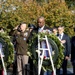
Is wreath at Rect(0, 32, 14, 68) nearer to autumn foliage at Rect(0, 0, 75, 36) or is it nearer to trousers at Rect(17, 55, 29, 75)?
trousers at Rect(17, 55, 29, 75)

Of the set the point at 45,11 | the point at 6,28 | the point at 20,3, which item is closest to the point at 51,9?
the point at 45,11

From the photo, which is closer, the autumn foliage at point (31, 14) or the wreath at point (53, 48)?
the wreath at point (53, 48)

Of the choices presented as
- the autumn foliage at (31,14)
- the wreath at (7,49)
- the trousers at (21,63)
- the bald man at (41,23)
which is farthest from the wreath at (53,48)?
the autumn foliage at (31,14)

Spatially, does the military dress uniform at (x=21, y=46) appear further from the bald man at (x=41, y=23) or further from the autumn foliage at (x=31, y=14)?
the autumn foliage at (x=31, y=14)

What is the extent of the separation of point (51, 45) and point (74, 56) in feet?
2.72

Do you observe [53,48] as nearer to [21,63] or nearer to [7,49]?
[7,49]

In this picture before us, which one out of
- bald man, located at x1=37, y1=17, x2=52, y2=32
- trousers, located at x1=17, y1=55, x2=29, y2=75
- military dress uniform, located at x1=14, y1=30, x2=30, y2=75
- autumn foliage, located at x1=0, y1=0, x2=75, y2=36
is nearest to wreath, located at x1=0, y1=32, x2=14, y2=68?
military dress uniform, located at x1=14, y1=30, x2=30, y2=75

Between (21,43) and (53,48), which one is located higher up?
(21,43)

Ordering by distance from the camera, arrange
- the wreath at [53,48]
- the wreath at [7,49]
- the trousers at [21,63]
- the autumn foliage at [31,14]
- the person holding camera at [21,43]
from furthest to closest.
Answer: the autumn foliage at [31,14] < the trousers at [21,63] < the person holding camera at [21,43] < the wreath at [7,49] < the wreath at [53,48]

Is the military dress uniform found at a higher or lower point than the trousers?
higher

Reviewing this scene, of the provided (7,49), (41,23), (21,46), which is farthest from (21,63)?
(41,23)

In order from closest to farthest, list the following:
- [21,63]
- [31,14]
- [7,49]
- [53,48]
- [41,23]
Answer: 1. [53,48]
2. [41,23]
3. [7,49]
4. [21,63]
5. [31,14]

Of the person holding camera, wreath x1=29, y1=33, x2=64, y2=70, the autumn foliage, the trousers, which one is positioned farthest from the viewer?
the autumn foliage

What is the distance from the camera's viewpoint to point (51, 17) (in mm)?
22438
